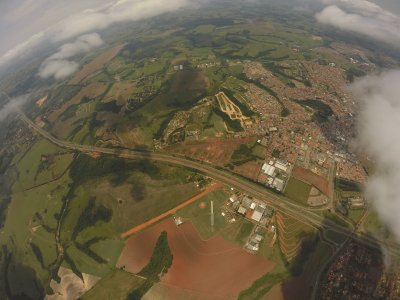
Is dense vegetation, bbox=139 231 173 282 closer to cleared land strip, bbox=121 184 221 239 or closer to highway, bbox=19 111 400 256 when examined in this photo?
cleared land strip, bbox=121 184 221 239

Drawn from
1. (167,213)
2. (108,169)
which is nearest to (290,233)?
(167,213)

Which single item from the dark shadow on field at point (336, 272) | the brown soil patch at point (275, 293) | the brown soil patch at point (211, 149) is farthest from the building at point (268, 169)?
the brown soil patch at point (275, 293)

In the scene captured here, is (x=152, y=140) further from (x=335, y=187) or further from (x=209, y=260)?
(x=335, y=187)

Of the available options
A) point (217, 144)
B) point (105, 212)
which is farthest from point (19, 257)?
point (217, 144)

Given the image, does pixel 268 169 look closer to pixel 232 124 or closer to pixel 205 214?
pixel 232 124

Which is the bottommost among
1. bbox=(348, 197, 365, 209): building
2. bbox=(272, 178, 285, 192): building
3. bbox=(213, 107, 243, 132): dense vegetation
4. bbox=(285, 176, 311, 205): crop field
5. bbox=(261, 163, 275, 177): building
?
bbox=(348, 197, 365, 209): building

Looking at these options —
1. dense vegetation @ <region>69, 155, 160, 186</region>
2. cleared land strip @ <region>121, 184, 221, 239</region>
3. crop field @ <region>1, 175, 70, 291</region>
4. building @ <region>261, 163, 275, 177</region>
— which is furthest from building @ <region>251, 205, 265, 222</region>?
crop field @ <region>1, 175, 70, 291</region>
